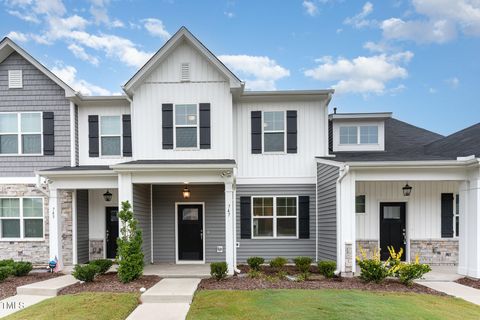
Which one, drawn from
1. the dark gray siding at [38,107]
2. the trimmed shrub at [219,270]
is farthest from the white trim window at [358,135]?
the dark gray siding at [38,107]

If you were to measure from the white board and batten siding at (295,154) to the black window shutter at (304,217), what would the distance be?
2.28 ft

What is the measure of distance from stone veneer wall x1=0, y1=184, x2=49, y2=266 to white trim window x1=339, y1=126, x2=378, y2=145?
1049 centimetres

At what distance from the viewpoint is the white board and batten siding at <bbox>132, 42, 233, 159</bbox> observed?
399 inches

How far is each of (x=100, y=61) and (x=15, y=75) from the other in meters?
10.4

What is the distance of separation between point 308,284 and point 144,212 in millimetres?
5497

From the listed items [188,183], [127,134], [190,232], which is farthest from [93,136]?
[190,232]

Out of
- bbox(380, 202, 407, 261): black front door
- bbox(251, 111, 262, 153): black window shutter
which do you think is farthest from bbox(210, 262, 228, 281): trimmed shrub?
bbox(380, 202, 407, 261): black front door

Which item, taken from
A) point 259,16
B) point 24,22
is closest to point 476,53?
point 259,16

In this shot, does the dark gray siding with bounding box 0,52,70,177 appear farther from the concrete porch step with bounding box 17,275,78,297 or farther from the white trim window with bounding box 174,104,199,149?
the concrete porch step with bounding box 17,275,78,297

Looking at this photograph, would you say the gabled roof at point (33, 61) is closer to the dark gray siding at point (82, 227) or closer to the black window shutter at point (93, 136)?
the black window shutter at point (93, 136)

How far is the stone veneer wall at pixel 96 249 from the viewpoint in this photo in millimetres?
10977

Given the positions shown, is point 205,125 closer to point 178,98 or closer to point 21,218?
point 178,98

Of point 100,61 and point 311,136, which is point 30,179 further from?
point 100,61

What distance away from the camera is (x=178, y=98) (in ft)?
33.4
